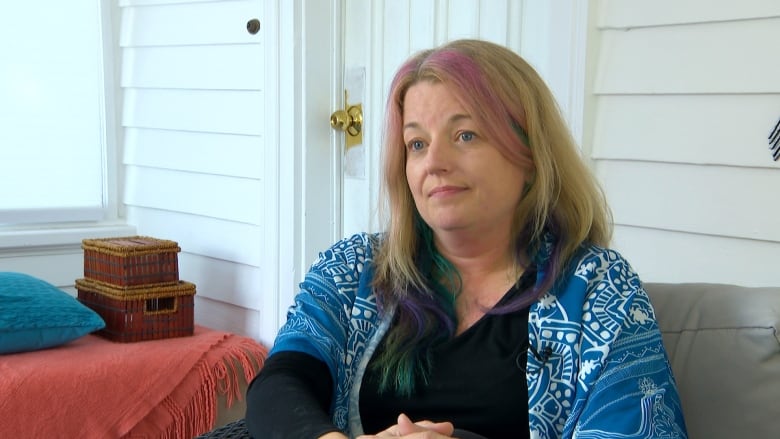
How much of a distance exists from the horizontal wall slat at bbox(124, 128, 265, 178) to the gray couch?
1541 millimetres

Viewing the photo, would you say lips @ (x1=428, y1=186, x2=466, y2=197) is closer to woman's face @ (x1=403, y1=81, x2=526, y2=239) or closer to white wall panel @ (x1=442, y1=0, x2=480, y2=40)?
woman's face @ (x1=403, y1=81, x2=526, y2=239)

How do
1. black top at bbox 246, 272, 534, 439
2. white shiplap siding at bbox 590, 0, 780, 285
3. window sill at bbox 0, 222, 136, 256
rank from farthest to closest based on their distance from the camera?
window sill at bbox 0, 222, 136, 256 < white shiplap siding at bbox 590, 0, 780, 285 < black top at bbox 246, 272, 534, 439

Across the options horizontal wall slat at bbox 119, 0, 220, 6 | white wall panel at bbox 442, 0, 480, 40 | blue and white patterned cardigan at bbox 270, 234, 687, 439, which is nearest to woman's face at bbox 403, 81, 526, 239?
blue and white patterned cardigan at bbox 270, 234, 687, 439

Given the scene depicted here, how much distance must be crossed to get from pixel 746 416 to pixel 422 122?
Result: 0.70 m

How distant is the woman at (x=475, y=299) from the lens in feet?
4.73

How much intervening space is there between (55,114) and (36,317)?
3.14ft

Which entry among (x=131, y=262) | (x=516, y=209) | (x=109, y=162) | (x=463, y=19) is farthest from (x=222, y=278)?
(x=516, y=209)

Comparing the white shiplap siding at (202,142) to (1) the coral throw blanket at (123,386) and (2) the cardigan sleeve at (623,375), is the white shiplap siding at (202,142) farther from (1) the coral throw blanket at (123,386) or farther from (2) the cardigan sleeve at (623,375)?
(2) the cardigan sleeve at (623,375)

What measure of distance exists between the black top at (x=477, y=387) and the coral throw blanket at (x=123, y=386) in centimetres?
102

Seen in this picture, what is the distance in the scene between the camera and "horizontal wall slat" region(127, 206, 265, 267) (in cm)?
286

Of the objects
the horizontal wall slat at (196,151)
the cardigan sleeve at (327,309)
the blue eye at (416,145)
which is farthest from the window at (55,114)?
the blue eye at (416,145)

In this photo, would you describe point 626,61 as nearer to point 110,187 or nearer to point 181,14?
point 181,14

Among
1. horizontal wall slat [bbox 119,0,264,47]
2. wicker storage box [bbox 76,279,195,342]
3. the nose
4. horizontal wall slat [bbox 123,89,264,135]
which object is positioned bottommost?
wicker storage box [bbox 76,279,195,342]

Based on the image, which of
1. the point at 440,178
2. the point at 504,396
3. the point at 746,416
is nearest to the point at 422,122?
the point at 440,178
